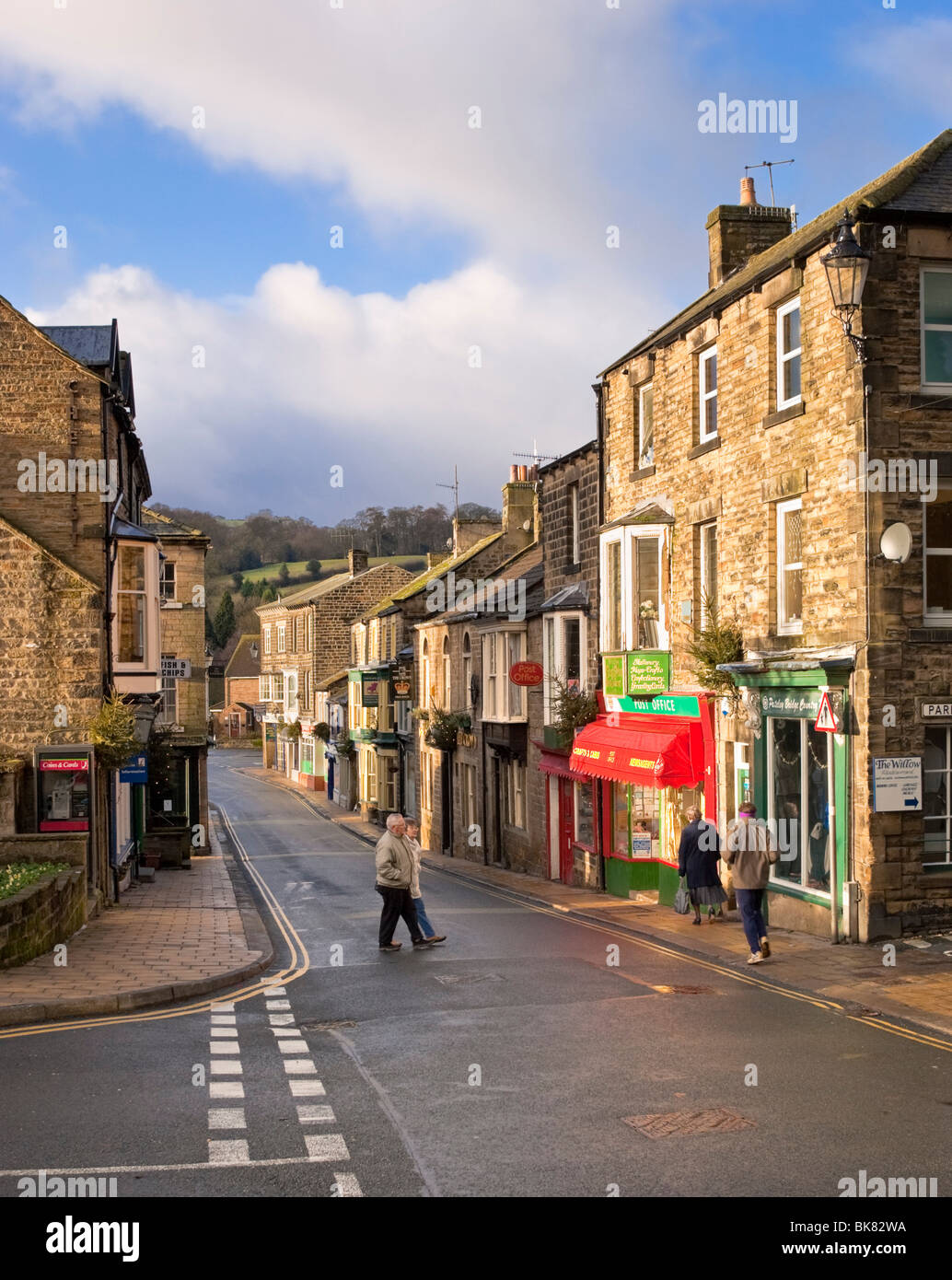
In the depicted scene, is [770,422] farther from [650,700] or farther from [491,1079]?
[491,1079]

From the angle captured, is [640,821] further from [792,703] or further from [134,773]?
[134,773]

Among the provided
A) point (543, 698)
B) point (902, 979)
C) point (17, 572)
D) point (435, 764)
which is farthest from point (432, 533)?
point (902, 979)

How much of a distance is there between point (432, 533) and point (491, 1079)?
5008 inches

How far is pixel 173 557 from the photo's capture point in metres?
40.8

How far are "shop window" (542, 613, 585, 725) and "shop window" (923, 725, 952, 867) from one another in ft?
38.2

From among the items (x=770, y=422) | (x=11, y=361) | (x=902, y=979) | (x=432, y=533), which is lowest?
(x=902, y=979)

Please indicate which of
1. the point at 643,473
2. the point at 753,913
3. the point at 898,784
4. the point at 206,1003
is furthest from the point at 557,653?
the point at 206,1003

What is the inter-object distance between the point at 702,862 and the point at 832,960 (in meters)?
3.48

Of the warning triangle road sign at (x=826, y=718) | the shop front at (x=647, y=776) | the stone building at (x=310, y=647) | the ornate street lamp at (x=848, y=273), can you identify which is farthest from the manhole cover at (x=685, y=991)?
the stone building at (x=310, y=647)

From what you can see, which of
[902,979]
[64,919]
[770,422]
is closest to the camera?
[902,979]

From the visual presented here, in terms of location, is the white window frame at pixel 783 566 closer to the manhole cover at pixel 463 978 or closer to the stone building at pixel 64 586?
the manhole cover at pixel 463 978

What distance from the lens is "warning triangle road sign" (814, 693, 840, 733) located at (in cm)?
1580

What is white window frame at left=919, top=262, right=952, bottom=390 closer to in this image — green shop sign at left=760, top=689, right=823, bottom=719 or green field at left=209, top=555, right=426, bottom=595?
green shop sign at left=760, top=689, right=823, bottom=719
